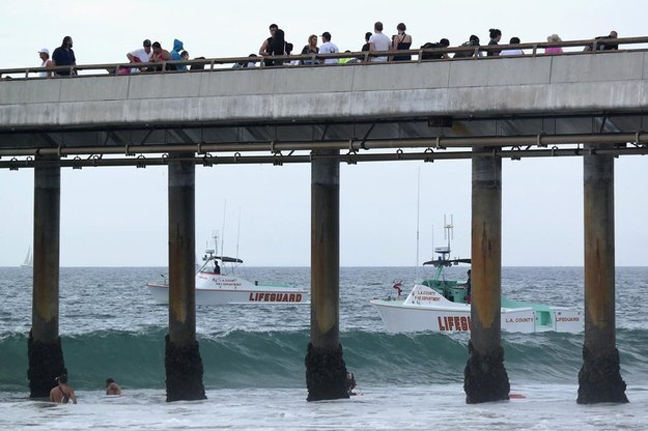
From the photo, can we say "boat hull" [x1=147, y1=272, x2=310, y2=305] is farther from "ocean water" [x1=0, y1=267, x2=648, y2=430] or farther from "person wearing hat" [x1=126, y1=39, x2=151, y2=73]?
"person wearing hat" [x1=126, y1=39, x2=151, y2=73]

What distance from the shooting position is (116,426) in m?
25.7

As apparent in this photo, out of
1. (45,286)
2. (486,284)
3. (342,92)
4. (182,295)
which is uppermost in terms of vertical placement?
(342,92)

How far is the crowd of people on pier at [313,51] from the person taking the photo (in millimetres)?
26969

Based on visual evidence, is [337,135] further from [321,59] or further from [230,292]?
[230,292]

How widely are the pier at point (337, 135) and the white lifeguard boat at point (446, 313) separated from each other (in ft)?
88.1

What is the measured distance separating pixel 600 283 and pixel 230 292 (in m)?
73.0

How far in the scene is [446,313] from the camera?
56969 mm

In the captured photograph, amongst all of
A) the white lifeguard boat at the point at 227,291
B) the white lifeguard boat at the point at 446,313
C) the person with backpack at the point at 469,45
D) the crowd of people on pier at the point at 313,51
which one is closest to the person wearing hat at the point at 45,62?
the crowd of people on pier at the point at 313,51

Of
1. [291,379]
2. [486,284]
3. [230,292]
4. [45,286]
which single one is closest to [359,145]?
[486,284]

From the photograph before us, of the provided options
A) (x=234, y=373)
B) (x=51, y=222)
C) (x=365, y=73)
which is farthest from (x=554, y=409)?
(x=234, y=373)

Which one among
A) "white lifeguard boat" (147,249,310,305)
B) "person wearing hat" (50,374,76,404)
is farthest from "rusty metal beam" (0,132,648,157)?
"white lifeguard boat" (147,249,310,305)

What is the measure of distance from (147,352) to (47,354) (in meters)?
18.1

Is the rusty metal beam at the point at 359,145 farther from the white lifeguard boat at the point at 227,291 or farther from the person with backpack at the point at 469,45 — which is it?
the white lifeguard boat at the point at 227,291

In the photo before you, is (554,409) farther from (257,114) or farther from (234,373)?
(234,373)
